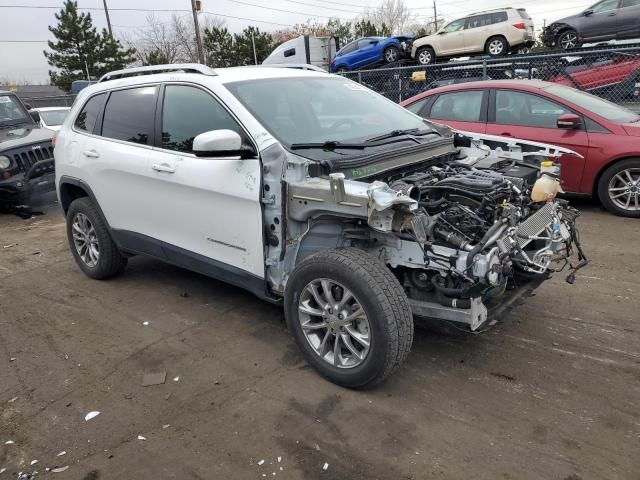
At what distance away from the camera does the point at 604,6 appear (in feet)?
42.9

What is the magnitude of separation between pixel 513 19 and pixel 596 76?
6090 millimetres

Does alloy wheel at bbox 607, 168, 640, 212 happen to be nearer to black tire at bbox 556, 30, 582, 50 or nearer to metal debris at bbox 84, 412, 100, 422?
metal debris at bbox 84, 412, 100, 422

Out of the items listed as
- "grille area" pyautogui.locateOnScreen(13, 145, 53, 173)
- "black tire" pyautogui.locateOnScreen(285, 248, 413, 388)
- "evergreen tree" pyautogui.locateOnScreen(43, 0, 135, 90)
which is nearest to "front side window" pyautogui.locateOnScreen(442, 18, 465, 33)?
"grille area" pyautogui.locateOnScreen(13, 145, 53, 173)

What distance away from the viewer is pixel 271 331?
407cm

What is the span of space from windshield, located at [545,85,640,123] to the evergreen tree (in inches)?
1502

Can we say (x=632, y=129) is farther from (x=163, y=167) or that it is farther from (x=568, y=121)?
(x=163, y=167)

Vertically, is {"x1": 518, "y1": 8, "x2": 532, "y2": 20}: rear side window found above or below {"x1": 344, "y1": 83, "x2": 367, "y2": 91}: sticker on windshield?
above

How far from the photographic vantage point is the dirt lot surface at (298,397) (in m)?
2.67

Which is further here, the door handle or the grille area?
the grille area

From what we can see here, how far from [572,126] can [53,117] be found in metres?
12.7

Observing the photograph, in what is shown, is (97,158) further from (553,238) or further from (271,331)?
(553,238)

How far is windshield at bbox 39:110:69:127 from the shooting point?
13.7 meters

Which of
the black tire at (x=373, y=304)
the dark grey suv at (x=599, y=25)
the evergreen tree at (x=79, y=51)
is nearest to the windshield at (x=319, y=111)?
the black tire at (x=373, y=304)

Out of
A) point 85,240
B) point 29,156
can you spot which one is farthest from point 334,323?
point 29,156
